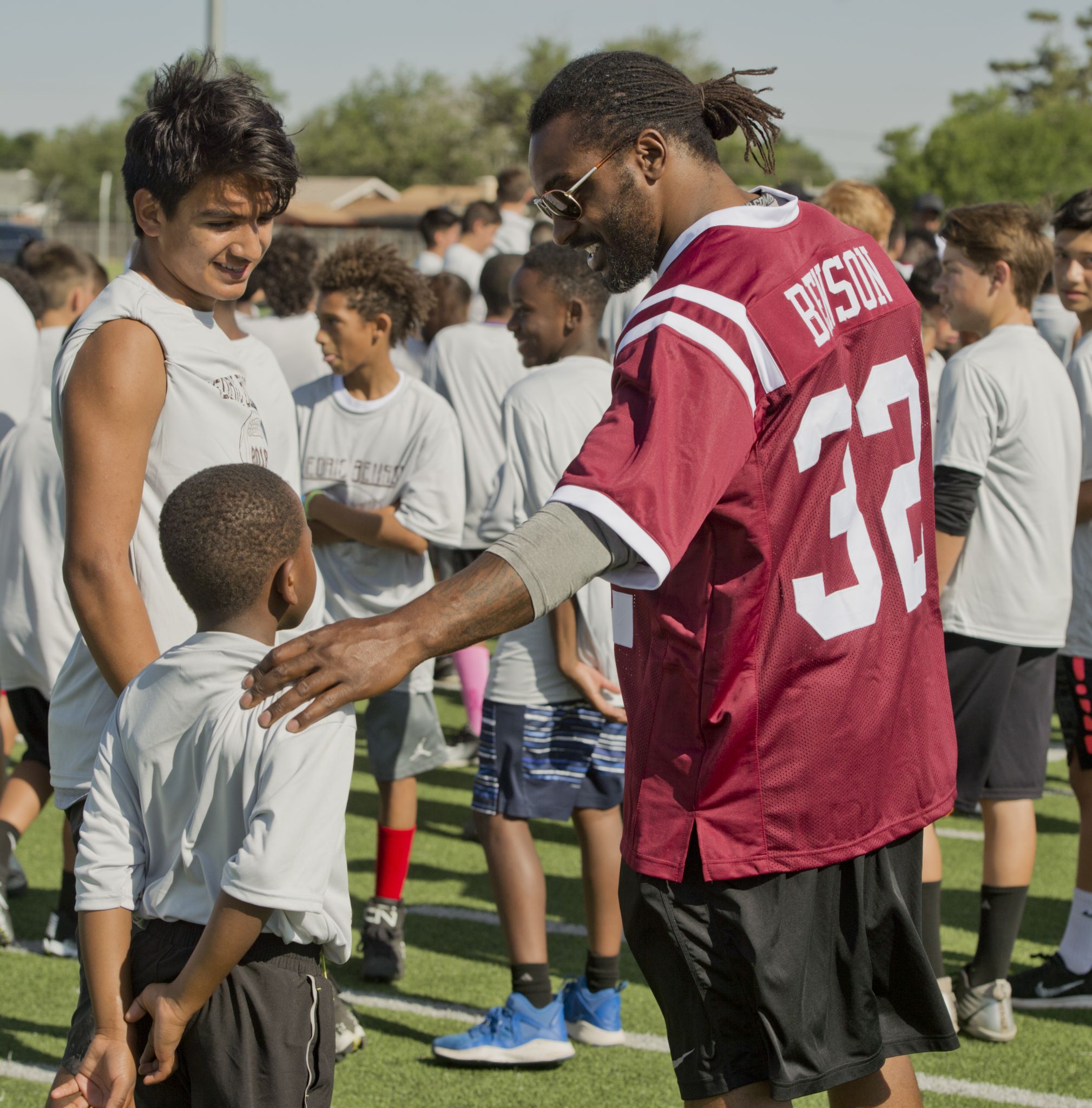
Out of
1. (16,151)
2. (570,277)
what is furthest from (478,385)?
(16,151)

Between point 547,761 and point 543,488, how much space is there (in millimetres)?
833

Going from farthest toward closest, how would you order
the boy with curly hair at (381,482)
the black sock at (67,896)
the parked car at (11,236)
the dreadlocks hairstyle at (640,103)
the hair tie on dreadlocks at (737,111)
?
the parked car at (11,236), the boy with curly hair at (381,482), the black sock at (67,896), the hair tie on dreadlocks at (737,111), the dreadlocks hairstyle at (640,103)

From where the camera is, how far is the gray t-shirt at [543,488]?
4.08m

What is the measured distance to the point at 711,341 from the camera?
197 cm

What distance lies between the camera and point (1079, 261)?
4.59m

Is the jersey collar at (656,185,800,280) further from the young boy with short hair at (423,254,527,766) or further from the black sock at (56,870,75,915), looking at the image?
the young boy with short hair at (423,254,527,766)

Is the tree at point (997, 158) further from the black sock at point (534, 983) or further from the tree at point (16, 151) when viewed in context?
the tree at point (16, 151)

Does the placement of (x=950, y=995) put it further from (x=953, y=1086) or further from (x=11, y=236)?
(x=11, y=236)

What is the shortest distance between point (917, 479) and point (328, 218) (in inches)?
2186

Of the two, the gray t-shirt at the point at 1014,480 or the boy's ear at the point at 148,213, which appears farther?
the gray t-shirt at the point at 1014,480

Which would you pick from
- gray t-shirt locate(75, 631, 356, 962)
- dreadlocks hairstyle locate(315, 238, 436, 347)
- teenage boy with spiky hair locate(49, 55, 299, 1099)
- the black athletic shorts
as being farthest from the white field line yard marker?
dreadlocks hairstyle locate(315, 238, 436, 347)

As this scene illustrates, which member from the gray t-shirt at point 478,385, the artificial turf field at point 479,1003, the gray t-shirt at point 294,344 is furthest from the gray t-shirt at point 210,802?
the gray t-shirt at point 294,344

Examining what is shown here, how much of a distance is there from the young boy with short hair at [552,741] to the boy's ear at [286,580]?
1.62m

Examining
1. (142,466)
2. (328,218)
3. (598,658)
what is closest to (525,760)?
(598,658)
